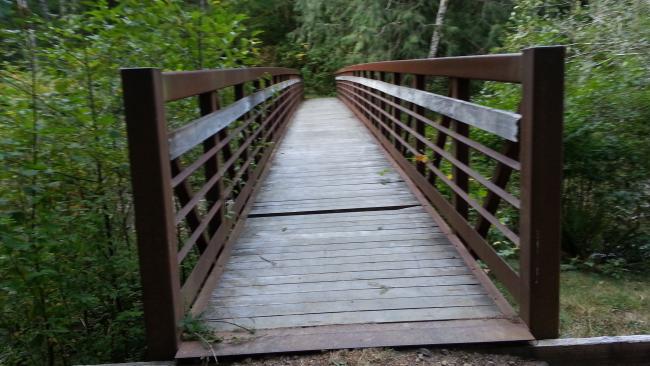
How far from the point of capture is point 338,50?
2248 cm

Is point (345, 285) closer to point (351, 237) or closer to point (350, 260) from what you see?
point (350, 260)

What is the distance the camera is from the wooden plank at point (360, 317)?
2883 mm

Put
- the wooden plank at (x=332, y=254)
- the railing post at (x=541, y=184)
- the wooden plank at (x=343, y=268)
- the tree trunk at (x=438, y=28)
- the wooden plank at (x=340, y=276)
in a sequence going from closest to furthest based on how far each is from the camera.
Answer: the railing post at (x=541, y=184) → the wooden plank at (x=340, y=276) → the wooden plank at (x=343, y=268) → the wooden plank at (x=332, y=254) → the tree trunk at (x=438, y=28)

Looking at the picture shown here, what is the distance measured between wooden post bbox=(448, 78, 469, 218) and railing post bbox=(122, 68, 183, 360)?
208 cm

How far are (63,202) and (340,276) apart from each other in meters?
1.76

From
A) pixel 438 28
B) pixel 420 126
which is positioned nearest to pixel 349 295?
pixel 420 126

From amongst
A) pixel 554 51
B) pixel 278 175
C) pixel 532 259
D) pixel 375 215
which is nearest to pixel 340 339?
pixel 532 259

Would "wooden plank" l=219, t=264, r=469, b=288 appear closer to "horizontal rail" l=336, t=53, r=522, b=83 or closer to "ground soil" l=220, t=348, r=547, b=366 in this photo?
"ground soil" l=220, t=348, r=547, b=366

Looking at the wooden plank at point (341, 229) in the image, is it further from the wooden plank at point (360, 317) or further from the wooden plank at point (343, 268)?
the wooden plank at point (360, 317)

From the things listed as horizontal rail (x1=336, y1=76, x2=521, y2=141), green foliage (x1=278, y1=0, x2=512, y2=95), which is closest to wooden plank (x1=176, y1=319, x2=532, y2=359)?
horizontal rail (x1=336, y1=76, x2=521, y2=141)

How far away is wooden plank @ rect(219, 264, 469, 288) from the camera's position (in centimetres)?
348

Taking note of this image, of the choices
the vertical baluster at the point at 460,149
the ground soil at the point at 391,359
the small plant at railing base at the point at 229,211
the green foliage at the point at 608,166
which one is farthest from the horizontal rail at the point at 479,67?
the small plant at railing base at the point at 229,211

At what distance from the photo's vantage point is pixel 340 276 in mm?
3531

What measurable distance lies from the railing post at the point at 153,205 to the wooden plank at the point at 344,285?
73 cm
